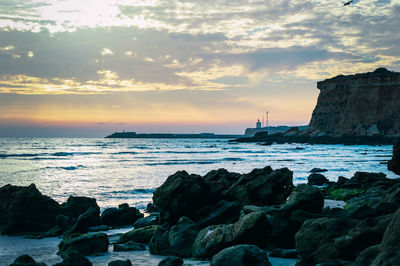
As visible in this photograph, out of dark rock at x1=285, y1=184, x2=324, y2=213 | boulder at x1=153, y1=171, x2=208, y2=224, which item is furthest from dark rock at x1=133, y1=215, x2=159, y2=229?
dark rock at x1=285, y1=184, x2=324, y2=213

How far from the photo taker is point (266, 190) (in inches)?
477

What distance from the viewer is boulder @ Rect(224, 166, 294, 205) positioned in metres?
12.0

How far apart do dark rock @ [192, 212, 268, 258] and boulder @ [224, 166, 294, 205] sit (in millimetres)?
4584

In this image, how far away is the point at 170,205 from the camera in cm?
1060

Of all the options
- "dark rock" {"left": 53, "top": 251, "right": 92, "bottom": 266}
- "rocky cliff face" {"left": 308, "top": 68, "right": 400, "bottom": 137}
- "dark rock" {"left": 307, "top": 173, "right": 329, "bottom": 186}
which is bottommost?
"dark rock" {"left": 307, "top": 173, "right": 329, "bottom": 186}

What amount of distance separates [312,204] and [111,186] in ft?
49.4

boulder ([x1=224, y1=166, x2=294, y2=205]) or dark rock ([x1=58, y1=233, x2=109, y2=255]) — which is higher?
boulder ([x1=224, y1=166, x2=294, y2=205])

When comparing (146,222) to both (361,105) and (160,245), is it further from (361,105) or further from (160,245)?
(361,105)

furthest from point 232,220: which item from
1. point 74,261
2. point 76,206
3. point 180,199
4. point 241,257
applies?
point 76,206

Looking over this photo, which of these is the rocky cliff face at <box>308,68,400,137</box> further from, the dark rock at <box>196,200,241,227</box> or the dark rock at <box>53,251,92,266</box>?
the dark rock at <box>53,251,92,266</box>

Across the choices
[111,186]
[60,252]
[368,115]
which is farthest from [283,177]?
[368,115]

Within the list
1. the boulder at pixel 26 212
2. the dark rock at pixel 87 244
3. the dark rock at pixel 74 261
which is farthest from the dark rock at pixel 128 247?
the boulder at pixel 26 212

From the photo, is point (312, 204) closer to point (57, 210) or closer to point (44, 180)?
point (57, 210)

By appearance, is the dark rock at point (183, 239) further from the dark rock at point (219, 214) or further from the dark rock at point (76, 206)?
the dark rock at point (76, 206)
